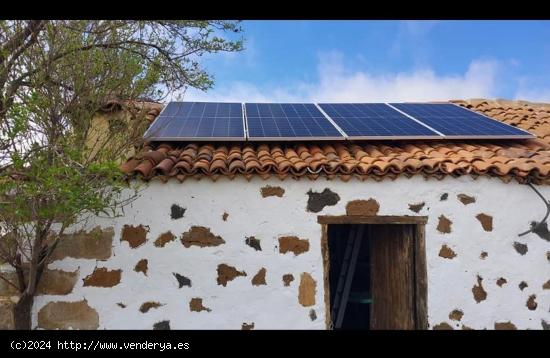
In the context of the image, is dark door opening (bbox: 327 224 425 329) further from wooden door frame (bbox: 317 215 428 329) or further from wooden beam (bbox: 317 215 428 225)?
wooden beam (bbox: 317 215 428 225)

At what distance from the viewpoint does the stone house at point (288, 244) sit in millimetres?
4230

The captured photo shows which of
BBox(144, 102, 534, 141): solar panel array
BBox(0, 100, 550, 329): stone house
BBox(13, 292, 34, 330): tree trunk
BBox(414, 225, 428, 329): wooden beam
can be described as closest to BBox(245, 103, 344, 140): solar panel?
BBox(144, 102, 534, 141): solar panel array

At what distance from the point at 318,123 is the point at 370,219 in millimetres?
1997

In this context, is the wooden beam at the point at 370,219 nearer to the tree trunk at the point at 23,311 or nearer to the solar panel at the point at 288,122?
the solar panel at the point at 288,122

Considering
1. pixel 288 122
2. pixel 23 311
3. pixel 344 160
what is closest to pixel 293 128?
pixel 288 122

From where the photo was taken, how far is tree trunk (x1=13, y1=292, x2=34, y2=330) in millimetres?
3906

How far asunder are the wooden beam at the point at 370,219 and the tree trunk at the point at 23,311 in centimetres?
337

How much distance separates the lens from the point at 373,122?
5.96m

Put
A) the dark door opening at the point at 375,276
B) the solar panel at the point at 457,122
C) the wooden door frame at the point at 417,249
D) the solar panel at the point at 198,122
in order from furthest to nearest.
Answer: the solar panel at the point at 457,122 < the solar panel at the point at 198,122 < the dark door opening at the point at 375,276 < the wooden door frame at the point at 417,249

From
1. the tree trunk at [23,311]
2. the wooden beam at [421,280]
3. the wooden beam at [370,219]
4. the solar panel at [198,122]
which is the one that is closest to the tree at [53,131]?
the tree trunk at [23,311]

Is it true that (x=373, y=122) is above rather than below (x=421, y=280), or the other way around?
above

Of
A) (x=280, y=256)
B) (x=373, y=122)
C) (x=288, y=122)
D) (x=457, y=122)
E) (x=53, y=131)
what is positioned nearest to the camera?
(x=53, y=131)

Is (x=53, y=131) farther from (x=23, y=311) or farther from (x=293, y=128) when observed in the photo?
(x=293, y=128)
